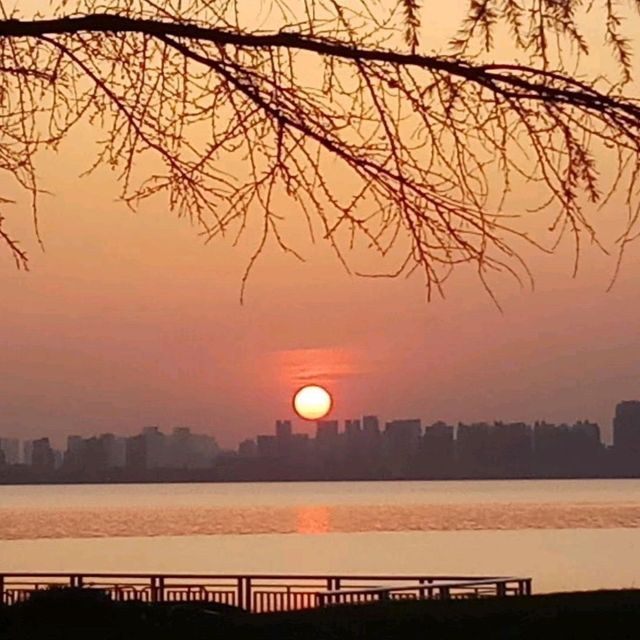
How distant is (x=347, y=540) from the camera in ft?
381

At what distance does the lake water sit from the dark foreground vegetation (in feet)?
180

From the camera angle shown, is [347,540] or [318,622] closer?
[318,622]

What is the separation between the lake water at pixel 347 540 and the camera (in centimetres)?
8000

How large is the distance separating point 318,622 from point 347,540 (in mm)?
108131

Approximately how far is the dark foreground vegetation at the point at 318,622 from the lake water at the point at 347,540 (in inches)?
2163

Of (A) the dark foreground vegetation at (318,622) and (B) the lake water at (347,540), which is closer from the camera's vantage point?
(A) the dark foreground vegetation at (318,622)

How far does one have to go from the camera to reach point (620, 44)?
6.04 m

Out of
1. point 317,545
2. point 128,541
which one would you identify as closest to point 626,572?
point 317,545

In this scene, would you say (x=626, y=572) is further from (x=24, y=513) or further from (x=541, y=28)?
(x=24, y=513)

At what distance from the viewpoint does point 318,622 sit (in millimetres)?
8961

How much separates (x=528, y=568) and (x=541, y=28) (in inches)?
2956

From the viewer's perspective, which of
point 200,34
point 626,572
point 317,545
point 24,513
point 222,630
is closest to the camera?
point 200,34

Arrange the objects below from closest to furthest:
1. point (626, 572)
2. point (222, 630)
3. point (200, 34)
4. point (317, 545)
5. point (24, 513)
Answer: point (200, 34) < point (222, 630) < point (626, 572) < point (317, 545) < point (24, 513)

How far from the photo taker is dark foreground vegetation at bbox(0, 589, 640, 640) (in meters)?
8.69
